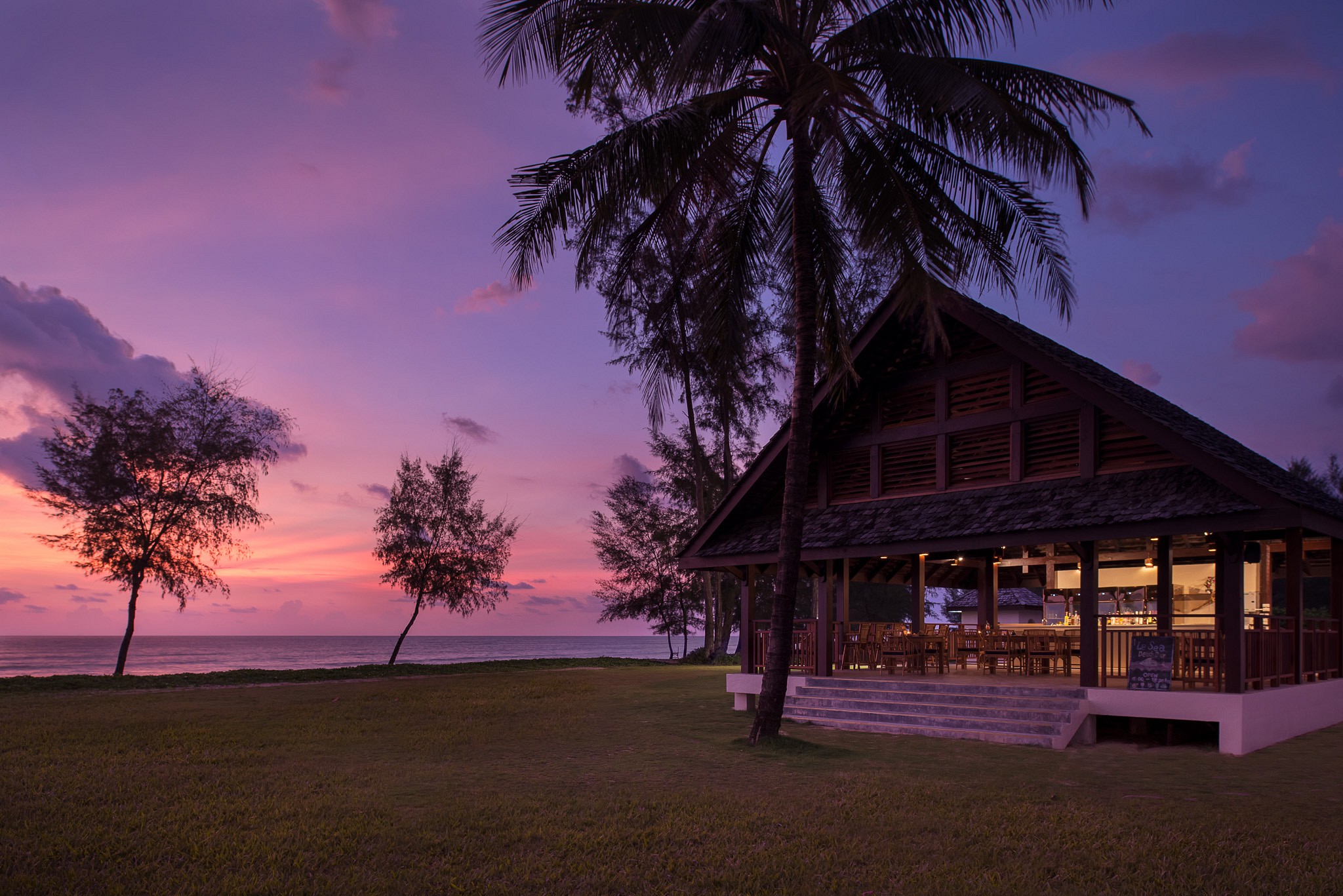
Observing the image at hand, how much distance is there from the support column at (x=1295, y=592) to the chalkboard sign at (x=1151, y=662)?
7.40 ft

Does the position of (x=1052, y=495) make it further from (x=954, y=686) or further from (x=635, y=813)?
(x=635, y=813)

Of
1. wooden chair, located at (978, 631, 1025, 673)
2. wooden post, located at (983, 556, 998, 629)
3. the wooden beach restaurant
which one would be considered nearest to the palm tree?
the wooden beach restaurant

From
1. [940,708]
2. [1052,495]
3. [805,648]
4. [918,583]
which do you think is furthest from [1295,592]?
[805,648]

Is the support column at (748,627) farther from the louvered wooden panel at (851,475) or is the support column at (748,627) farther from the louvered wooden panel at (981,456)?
the louvered wooden panel at (981,456)

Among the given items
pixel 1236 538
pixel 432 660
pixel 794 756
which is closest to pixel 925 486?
pixel 1236 538

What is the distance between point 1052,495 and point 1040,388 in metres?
2.00

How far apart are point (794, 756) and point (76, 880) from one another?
764cm

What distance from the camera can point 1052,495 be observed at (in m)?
14.0

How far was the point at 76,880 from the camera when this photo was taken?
591 cm

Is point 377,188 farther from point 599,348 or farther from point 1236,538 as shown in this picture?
point 1236,538

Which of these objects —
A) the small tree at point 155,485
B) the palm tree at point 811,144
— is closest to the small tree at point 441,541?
the small tree at point 155,485

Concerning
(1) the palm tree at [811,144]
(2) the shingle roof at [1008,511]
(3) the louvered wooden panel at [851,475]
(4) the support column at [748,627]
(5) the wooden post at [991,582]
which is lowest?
(4) the support column at [748,627]

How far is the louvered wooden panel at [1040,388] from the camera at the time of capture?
14.7 metres

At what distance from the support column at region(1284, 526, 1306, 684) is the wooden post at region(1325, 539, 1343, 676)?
203cm
